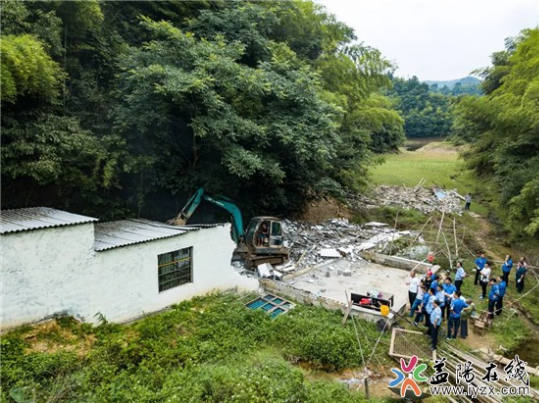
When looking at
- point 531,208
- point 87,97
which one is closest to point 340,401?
point 531,208

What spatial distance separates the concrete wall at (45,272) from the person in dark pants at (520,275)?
44.2 feet

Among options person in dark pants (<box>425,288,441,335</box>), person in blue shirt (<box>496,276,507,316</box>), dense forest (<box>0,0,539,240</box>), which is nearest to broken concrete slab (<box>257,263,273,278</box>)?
dense forest (<box>0,0,539,240</box>)

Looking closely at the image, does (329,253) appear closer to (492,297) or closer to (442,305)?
(442,305)

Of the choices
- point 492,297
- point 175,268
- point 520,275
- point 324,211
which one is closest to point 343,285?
point 492,297

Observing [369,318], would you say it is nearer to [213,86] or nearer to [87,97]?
[213,86]

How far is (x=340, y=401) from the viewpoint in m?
7.07

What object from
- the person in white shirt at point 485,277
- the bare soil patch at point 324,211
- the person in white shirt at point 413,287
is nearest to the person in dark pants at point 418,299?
the person in white shirt at point 413,287

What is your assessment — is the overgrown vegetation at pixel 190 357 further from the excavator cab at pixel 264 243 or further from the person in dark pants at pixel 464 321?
the excavator cab at pixel 264 243

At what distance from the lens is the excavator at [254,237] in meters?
13.3

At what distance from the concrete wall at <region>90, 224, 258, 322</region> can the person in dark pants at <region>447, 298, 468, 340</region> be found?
220 inches

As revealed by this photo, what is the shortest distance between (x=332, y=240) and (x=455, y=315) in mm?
7458

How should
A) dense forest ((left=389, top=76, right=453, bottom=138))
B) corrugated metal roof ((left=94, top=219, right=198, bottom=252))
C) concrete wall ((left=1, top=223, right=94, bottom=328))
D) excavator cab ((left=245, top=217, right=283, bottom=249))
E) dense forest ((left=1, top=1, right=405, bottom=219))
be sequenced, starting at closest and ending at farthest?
concrete wall ((left=1, top=223, right=94, bottom=328)) → corrugated metal roof ((left=94, top=219, right=198, bottom=252)) → dense forest ((left=1, top=1, right=405, bottom=219)) → excavator cab ((left=245, top=217, right=283, bottom=249)) → dense forest ((left=389, top=76, right=453, bottom=138))

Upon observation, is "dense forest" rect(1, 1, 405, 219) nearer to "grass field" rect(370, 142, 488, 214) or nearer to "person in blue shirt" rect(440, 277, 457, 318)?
"person in blue shirt" rect(440, 277, 457, 318)

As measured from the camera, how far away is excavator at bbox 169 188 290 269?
13344mm
